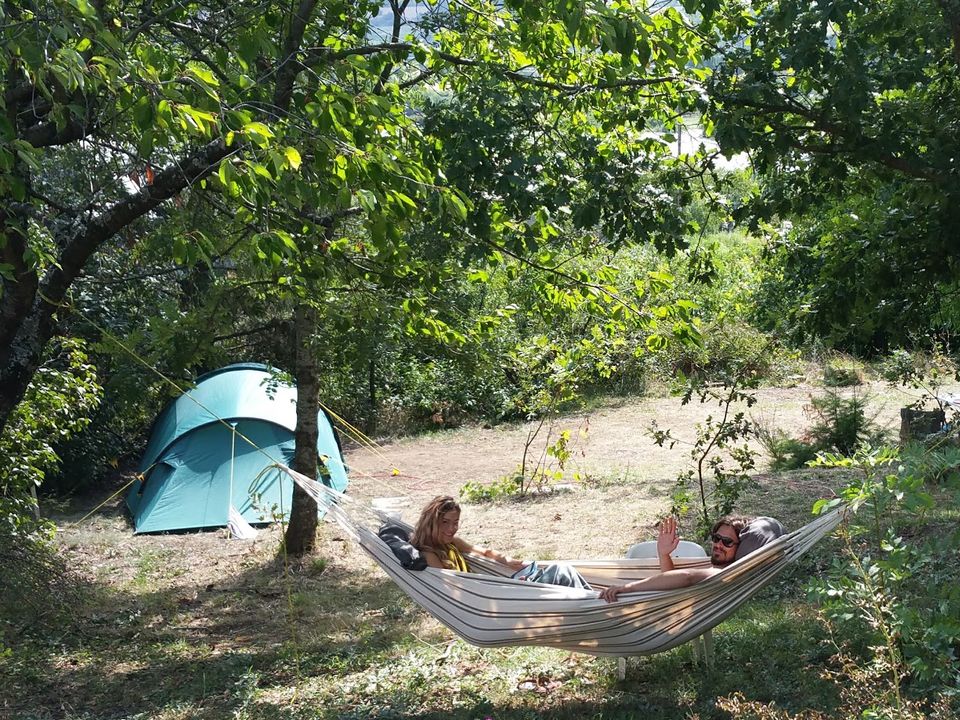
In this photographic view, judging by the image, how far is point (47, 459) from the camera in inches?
230

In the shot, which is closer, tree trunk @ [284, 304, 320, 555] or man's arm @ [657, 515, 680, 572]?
man's arm @ [657, 515, 680, 572]

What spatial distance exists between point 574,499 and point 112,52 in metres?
5.57

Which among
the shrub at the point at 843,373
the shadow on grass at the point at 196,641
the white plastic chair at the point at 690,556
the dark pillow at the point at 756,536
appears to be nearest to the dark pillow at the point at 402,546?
the shadow on grass at the point at 196,641

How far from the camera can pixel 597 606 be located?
330 centimetres

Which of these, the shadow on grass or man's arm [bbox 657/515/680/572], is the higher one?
man's arm [bbox 657/515/680/572]

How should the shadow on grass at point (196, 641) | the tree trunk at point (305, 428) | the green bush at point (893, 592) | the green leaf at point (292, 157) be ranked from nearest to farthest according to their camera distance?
the green bush at point (893, 592) → the green leaf at point (292, 157) → the shadow on grass at point (196, 641) → the tree trunk at point (305, 428)

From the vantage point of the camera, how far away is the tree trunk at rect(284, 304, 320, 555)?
6.07 m

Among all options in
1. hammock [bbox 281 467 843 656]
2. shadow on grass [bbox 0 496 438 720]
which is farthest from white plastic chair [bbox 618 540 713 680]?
shadow on grass [bbox 0 496 438 720]

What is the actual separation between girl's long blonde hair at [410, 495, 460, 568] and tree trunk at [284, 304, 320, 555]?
2.15 m

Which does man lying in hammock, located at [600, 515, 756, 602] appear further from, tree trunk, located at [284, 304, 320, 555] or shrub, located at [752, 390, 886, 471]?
shrub, located at [752, 390, 886, 471]

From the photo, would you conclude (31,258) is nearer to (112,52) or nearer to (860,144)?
(112,52)

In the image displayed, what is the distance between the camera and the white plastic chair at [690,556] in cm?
367

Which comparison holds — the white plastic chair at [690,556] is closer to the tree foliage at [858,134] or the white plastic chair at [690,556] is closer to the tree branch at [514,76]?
the tree foliage at [858,134]

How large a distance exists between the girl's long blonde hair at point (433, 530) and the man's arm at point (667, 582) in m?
0.83
